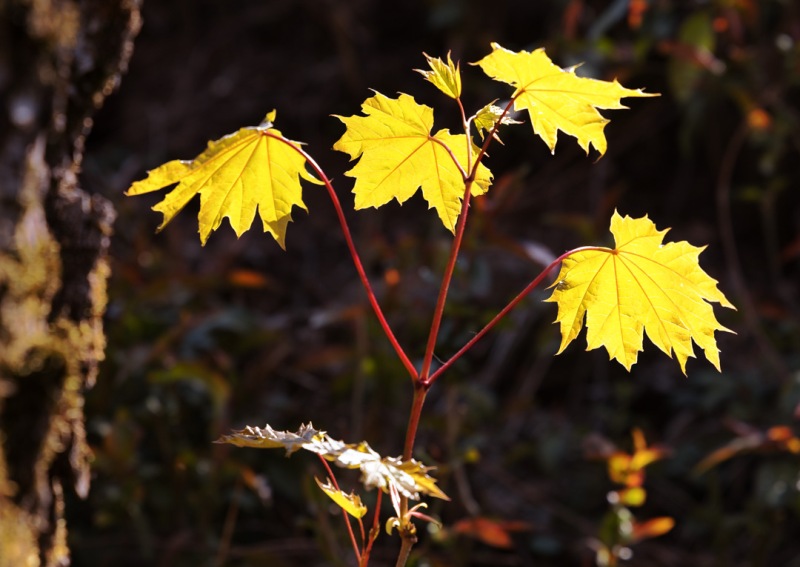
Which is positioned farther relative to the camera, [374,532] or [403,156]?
[403,156]

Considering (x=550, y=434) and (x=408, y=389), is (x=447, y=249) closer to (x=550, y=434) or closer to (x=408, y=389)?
(x=408, y=389)

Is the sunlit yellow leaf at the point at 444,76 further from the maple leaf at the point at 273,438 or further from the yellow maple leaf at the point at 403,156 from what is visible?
the maple leaf at the point at 273,438

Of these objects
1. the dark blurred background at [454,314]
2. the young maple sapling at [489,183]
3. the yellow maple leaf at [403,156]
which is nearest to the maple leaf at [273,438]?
the young maple sapling at [489,183]

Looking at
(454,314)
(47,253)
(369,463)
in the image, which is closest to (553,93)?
(369,463)

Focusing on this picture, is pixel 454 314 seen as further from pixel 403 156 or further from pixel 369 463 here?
pixel 369 463

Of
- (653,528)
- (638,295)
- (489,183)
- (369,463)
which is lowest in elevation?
(653,528)

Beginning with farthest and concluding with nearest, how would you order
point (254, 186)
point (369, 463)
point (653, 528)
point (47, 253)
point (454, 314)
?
1. point (454, 314)
2. point (653, 528)
3. point (47, 253)
4. point (254, 186)
5. point (369, 463)

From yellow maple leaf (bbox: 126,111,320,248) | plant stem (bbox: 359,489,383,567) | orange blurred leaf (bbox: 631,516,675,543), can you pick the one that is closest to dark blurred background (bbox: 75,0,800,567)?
orange blurred leaf (bbox: 631,516,675,543)
